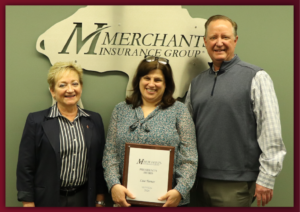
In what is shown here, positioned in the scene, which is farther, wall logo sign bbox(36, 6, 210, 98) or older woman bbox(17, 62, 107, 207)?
wall logo sign bbox(36, 6, 210, 98)

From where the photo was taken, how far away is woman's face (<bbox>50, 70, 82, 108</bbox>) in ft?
6.45

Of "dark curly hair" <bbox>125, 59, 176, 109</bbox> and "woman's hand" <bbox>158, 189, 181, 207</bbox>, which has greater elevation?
"dark curly hair" <bbox>125, 59, 176, 109</bbox>

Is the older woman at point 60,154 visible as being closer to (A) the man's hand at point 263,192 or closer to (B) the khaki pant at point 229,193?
(B) the khaki pant at point 229,193

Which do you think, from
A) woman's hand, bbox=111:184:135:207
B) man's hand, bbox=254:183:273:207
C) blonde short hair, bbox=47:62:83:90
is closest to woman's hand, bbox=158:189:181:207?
woman's hand, bbox=111:184:135:207

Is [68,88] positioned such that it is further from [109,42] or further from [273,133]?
[273,133]

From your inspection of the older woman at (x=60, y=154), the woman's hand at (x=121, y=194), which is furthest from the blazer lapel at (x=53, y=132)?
the woman's hand at (x=121, y=194)

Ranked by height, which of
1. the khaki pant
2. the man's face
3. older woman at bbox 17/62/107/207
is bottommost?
the khaki pant

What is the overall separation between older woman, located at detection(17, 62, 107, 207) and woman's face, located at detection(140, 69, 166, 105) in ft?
1.54

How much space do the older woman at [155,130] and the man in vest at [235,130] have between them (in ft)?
0.49

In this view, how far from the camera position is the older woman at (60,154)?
192 centimetres

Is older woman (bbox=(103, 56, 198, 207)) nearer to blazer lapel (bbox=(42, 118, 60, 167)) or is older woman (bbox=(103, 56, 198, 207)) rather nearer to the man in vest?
the man in vest

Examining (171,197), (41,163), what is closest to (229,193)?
(171,197)

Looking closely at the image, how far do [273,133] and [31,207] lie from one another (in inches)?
67.5

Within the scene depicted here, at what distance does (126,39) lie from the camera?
234 cm
